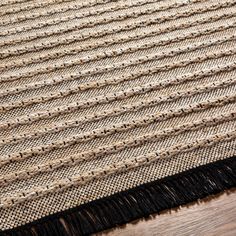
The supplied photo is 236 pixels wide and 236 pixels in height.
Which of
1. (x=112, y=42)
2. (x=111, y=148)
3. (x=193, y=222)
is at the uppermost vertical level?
(x=112, y=42)

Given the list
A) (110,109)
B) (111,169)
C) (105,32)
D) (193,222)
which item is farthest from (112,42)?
(193,222)

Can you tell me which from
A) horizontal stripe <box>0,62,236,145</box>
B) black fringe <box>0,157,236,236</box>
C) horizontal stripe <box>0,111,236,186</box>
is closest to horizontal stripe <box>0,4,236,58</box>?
horizontal stripe <box>0,62,236,145</box>

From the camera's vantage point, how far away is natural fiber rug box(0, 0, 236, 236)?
0.70 meters

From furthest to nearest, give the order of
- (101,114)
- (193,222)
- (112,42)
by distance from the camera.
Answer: (112,42), (101,114), (193,222)

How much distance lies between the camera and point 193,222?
69cm

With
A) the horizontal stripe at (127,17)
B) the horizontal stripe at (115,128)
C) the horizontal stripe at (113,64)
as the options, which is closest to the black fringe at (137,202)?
the horizontal stripe at (115,128)

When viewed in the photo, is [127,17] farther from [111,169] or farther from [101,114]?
[111,169]

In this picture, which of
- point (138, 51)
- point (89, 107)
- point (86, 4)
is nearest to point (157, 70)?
point (138, 51)

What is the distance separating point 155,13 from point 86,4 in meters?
0.18

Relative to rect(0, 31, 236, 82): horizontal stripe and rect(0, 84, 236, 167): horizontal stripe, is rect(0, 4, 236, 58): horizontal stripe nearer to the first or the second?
rect(0, 31, 236, 82): horizontal stripe

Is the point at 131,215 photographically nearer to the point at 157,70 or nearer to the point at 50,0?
the point at 157,70

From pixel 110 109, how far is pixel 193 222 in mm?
277

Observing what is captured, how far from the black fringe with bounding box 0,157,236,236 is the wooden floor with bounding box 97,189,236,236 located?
0.01 metres

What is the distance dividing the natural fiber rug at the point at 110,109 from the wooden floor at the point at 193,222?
0.05 ft
